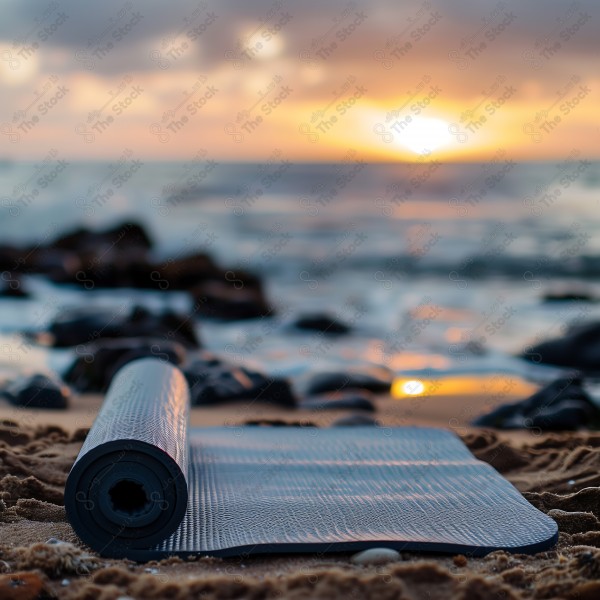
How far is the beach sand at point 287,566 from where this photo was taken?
105 inches

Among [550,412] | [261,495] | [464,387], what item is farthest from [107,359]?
[261,495]

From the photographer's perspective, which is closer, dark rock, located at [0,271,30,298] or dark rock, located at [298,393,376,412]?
dark rock, located at [298,393,376,412]

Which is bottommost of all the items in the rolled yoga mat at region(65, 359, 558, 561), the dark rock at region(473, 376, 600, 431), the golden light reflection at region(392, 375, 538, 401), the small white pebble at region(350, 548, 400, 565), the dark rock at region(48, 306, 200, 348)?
the small white pebble at region(350, 548, 400, 565)

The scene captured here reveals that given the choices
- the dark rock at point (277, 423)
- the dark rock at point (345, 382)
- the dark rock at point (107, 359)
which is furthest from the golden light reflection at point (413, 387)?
the dark rock at point (107, 359)

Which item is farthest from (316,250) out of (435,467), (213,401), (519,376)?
(435,467)

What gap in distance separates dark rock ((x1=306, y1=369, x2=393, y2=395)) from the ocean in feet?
1.16

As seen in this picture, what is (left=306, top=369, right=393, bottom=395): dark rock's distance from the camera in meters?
7.61

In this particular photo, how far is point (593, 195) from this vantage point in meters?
38.2

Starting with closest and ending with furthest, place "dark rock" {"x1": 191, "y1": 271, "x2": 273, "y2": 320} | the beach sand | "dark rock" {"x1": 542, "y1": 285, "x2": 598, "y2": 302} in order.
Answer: the beach sand → "dark rock" {"x1": 191, "y1": 271, "x2": 273, "y2": 320} → "dark rock" {"x1": 542, "y1": 285, "x2": 598, "y2": 302}

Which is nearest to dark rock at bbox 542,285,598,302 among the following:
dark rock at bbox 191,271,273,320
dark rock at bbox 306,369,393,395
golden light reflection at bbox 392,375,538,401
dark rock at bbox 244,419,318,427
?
dark rock at bbox 191,271,273,320

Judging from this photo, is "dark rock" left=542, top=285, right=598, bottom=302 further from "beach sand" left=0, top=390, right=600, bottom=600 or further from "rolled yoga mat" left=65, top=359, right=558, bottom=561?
"rolled yoga mat" left=65, top=359, right=558, bottom=561

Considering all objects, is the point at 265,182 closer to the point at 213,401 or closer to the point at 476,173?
the point at 476,173

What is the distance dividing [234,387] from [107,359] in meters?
1.34

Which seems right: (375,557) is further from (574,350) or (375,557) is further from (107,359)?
(574,350)
